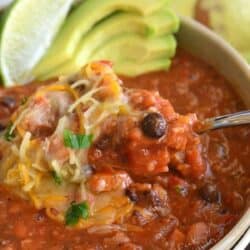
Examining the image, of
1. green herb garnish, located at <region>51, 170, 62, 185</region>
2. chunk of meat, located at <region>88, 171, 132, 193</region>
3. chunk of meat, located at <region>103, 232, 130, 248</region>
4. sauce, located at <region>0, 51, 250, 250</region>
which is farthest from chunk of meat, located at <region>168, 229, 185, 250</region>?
green herb garnish, located at <region>51, 170, 62, 185</region>

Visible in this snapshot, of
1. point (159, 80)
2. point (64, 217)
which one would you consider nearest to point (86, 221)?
point (64, 217)

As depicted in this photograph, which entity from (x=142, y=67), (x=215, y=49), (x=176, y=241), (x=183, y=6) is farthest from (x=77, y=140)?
(x=183, y=6)

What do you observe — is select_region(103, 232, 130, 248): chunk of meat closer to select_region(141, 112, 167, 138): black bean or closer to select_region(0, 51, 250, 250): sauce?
select_region(0, 51, 250, 250): sauce

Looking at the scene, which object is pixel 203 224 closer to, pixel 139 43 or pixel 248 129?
pixel 248 129

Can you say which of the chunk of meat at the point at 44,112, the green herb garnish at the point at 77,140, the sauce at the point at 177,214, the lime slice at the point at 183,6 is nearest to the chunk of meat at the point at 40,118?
the chunk of meat at the point at 44,112

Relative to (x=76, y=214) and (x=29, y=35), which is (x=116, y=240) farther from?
(x=29, y=35)
